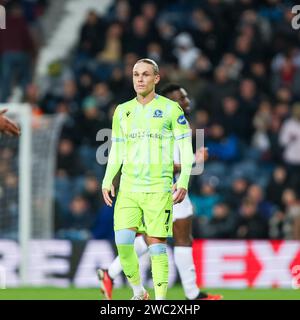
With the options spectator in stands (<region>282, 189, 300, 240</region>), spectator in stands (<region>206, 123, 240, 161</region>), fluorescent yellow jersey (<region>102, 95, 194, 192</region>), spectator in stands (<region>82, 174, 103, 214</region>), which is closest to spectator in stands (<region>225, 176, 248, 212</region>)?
spectator in stands (<region>282, 189, 300, 240</region>)

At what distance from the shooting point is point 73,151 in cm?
1756

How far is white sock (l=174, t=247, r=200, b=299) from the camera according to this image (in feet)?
35.2

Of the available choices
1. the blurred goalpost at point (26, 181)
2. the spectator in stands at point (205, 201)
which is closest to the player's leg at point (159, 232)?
the blurred goalpost at point (26, 181)

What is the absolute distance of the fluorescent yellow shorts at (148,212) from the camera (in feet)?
30.5

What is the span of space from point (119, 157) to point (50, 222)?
7.07 meters

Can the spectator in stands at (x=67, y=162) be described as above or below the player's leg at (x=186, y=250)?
above

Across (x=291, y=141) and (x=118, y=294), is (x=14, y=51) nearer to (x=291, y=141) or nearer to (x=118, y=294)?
(x=291, y=141)

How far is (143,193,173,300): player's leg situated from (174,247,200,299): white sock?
1.41m

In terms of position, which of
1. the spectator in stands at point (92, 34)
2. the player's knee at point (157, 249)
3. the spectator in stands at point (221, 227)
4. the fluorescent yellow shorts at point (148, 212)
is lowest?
the player's knee at point (157, 249)

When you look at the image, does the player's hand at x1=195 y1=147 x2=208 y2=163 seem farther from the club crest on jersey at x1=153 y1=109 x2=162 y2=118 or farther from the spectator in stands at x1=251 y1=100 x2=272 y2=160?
the spectator in stands at x1=251 y1=100 x2=272 y2=160

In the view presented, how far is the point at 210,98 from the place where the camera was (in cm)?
1786

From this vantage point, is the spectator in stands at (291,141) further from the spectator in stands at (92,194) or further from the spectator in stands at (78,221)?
the spectator in stands at (78,221)

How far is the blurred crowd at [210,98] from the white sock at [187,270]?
4193mm
